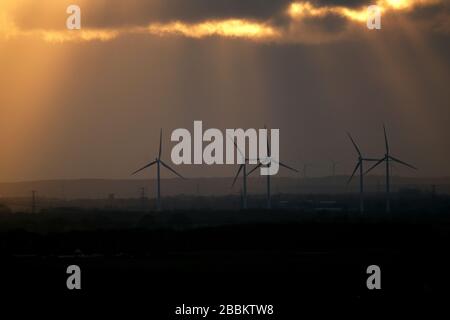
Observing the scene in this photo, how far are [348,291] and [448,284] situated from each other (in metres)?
5.98

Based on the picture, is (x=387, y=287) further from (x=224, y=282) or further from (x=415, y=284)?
(x=224, y=282)

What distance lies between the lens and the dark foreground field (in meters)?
66.0

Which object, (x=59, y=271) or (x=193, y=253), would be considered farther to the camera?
(x=193, y=253)

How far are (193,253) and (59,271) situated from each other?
69.4 ft

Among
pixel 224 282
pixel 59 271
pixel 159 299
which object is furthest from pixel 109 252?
pixel 159 299

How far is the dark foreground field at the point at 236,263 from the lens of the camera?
6600 cm

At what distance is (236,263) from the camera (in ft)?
281
